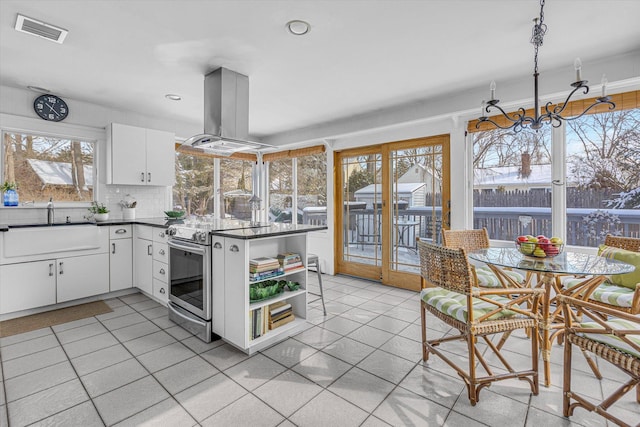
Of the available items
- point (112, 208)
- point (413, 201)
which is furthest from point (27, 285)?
point (413, 201)

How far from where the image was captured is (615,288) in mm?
2305

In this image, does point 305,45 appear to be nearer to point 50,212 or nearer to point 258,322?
point 258,322

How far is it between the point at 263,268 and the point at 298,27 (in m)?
1.79

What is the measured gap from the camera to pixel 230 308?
2.41 m

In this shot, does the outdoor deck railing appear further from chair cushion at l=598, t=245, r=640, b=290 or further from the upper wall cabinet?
the upper wall cabinet

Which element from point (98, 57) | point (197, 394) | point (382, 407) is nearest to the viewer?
point (382, 407)

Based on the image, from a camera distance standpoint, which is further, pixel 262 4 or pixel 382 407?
pixel 262 4

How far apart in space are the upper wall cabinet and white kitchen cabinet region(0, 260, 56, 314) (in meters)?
1.23

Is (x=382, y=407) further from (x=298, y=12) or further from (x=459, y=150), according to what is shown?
(x=459, y=150)

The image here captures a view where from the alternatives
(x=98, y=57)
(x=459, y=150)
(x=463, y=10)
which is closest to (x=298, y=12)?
(x=463, y=10)

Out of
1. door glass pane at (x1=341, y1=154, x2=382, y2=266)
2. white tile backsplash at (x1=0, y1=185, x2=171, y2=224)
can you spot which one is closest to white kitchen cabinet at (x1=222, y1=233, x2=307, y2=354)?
door glass pane at (x1=341, y1=154, x2=382, y2=266)

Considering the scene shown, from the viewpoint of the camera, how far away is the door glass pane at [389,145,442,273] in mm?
3924

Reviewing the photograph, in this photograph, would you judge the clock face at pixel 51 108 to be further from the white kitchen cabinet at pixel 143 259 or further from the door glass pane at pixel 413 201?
the door glass pane at pixel 413 201

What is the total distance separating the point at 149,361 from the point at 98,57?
2490mm
